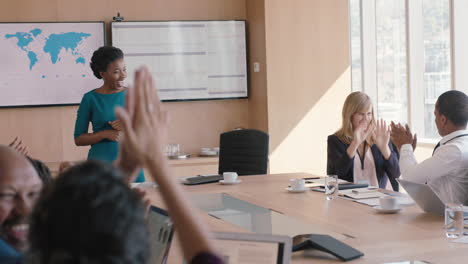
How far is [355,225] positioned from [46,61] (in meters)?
4.93

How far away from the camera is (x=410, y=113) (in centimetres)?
717

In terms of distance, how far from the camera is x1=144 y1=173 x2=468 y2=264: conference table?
2455 millimetres

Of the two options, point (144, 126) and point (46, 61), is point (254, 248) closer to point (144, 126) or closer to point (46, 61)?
point (144, 126)

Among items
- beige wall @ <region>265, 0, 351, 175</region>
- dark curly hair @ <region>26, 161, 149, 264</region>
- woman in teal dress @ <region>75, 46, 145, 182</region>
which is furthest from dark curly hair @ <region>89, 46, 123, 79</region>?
dark curly hair @ <region>26, 161, 149, 264</region>

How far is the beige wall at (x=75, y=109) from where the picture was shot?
7.20m

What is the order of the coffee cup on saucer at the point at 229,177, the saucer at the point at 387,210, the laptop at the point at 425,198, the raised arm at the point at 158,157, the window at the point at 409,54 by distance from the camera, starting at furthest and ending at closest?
the window at the point at 409,54 < the coffee cup on saucer at the point at 229,177 < the saucer at the point at 387,210 < the laptop at the point at 425,198 < the raised arm at the point at 158,157

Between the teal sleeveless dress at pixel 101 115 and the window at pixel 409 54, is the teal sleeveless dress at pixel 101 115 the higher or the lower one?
the lower one

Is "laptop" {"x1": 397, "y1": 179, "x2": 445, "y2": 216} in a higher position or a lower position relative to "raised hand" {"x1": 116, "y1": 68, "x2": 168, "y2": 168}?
lower

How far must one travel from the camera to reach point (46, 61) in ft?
23.4

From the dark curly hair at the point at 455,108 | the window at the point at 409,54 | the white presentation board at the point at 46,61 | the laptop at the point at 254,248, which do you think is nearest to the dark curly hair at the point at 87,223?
the laptop at the point at 254,248

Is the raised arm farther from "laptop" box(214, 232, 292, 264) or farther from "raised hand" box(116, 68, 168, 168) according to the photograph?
"laptop" box(214, 232, 292, 264)

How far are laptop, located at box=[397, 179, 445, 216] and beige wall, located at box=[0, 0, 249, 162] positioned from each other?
4663 mm

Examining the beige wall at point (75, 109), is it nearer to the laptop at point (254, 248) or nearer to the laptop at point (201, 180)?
the laptop at point (201, 180)

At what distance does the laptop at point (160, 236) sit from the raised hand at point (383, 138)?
7.69ft
